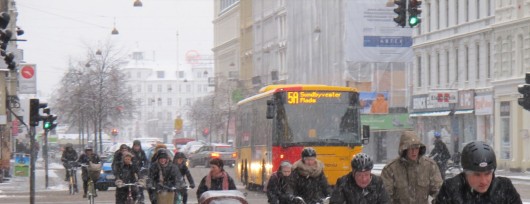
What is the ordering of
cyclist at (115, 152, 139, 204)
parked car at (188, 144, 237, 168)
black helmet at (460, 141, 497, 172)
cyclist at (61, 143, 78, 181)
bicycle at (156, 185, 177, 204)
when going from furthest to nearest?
parked car at (188, 144, 237, 168) → cyclist at (61, 143, 78, 181) → cyclist at (115, 152, 139, 204) → bicycle at (156, 185, 177, 204) → black helmet at (460, 141, 497, 172)

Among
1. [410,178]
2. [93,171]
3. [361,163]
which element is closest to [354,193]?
[361,163]

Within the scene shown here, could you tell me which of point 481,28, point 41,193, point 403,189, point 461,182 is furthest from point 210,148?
point 461,182

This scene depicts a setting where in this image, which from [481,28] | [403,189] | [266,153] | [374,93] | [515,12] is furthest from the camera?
[374,93]

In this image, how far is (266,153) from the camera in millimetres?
34031

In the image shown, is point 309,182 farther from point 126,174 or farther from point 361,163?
point 126,174

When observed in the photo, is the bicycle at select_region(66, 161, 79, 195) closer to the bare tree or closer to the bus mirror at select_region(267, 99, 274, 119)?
the bus mirror at select_region(267, 99, 274, 119)

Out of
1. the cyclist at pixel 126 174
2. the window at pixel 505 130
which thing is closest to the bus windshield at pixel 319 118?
the cyclist at pixel 126 174

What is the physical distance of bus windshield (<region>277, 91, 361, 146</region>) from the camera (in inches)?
1305

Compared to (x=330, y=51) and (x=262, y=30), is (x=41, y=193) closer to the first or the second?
(x=330, y=51)

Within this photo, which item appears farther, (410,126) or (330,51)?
(330,51)

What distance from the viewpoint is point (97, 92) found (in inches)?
3022

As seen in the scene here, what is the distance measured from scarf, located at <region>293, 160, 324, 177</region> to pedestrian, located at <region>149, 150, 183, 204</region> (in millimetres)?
5597

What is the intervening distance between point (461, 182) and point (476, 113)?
5450 cm

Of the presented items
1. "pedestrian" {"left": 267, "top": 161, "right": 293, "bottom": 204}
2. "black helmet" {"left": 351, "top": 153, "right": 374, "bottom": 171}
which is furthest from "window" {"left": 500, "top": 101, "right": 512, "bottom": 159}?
"black helmet" {"left": 351, "top": 153, "right": 374, "bottom": 171}
